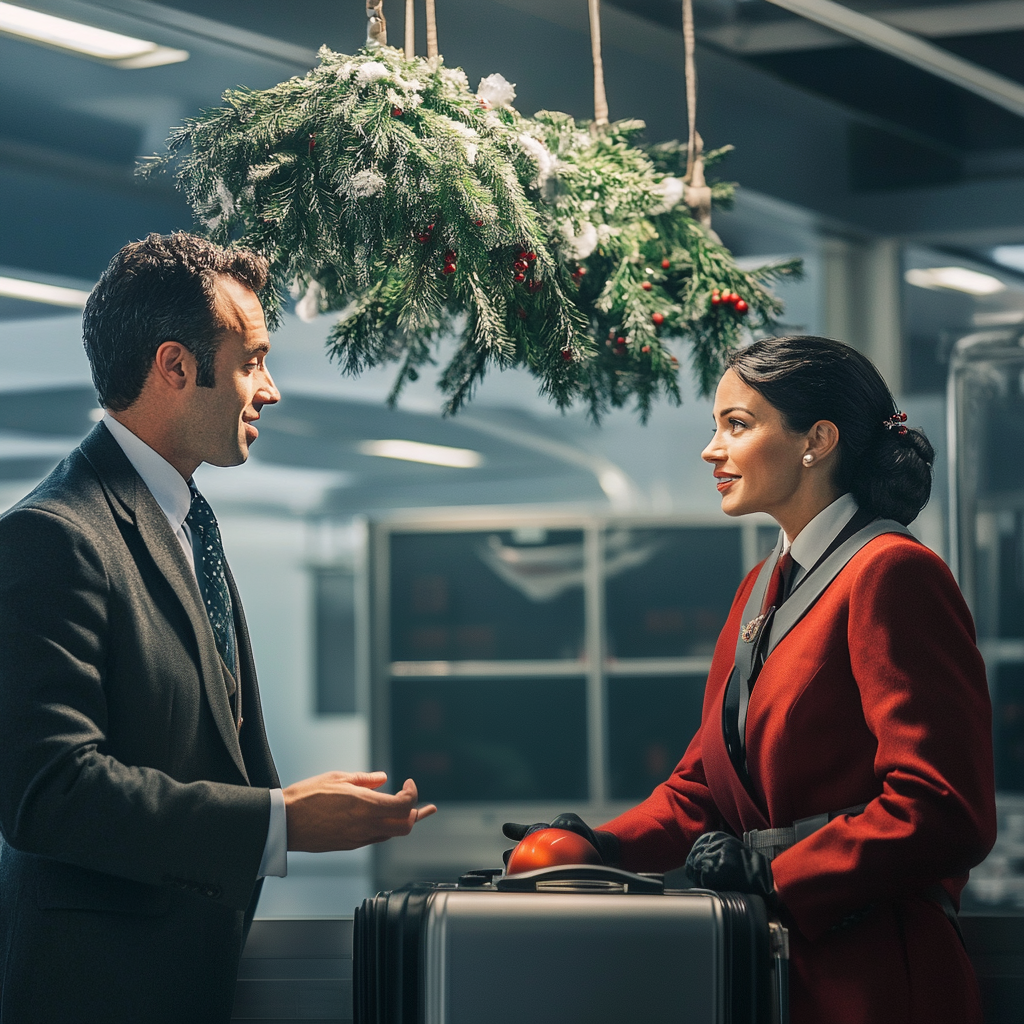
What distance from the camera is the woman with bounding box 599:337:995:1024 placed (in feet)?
4.52

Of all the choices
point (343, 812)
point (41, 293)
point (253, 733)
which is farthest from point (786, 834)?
point (41, 293)

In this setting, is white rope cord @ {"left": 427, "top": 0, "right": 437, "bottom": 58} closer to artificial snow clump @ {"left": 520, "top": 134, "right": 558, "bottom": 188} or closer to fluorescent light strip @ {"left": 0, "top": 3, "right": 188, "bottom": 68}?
artificial snow clump @ {"left": 520, "top": 134, "right": 558, "bottom": 188}

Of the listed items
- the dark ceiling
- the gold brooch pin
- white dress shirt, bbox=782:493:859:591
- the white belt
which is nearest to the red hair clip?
white dress shirt, bbox=782:493:859:591

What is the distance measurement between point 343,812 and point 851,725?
2.11 ft

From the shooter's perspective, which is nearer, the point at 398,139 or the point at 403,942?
the point at 403,942

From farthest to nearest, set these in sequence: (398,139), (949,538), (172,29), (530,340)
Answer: (949,538), (172,29), (530,340), (398,139)

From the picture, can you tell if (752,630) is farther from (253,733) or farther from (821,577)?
(253,733)

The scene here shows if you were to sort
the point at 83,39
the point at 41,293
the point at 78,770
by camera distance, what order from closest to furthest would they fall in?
the point at 78,770 < the point at 83,39 < the point at 41,293

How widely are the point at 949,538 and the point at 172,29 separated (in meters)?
3.18

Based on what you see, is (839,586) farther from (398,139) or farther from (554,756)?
(554,756)

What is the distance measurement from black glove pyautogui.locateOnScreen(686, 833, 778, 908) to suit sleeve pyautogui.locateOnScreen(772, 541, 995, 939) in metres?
0.02

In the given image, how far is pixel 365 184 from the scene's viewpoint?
5.13ft

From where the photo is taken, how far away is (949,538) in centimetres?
437

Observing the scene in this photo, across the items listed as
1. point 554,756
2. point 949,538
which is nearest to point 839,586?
point 949,538
